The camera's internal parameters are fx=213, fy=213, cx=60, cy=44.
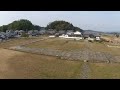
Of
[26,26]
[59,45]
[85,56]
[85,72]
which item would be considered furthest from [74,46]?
[26,26]

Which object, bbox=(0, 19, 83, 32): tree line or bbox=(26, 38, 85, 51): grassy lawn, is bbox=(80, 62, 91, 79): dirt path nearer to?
bbox=(26, 38, 85, 51): grassy lawn

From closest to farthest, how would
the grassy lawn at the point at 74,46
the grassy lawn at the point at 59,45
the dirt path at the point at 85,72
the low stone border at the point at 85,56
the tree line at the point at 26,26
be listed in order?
1. the dirt path at the point at 85,72
2. the low stone border at the point at 85,56
3. the grassy lawn at the point at 74,46
4. the grassy lawn at the point at 59,45
5. the tree line at the point at 26,26

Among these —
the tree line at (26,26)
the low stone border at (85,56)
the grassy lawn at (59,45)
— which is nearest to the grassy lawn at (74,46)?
the grassy lawn at (59,45)

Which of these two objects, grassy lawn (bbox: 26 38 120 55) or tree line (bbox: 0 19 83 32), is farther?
tree line (bbox: 0 19 83 32)

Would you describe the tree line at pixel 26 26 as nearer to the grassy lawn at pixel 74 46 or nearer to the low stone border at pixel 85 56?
the grassy lawn at pixel 74 46

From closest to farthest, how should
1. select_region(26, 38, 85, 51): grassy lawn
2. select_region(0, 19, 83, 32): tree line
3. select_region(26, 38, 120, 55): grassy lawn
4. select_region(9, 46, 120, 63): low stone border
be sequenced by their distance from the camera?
select_region(9, 46, 120, 63): low stone border → select_region(26, 38, 120, 55): grassy lawn → select_region(26, 38, 85, 51): grassy lawn → select_region(0, 19, 83, 32): tree line

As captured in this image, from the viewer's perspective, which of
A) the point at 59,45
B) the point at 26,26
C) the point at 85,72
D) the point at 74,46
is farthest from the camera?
the point at 26,26

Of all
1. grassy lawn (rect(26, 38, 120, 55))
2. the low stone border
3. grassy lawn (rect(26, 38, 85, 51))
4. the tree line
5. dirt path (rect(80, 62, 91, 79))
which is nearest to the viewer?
dirt path (rect(80, 62, 91, 79))

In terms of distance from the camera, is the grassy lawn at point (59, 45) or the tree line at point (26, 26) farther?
the tree line at point (26, 26)

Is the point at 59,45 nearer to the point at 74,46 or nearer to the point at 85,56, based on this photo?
the point at 74,46

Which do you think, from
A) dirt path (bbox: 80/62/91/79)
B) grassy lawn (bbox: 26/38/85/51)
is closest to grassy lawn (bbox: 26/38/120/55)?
grassy lawn (bbox: 26/38/85/51)

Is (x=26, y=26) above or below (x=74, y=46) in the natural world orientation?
above
